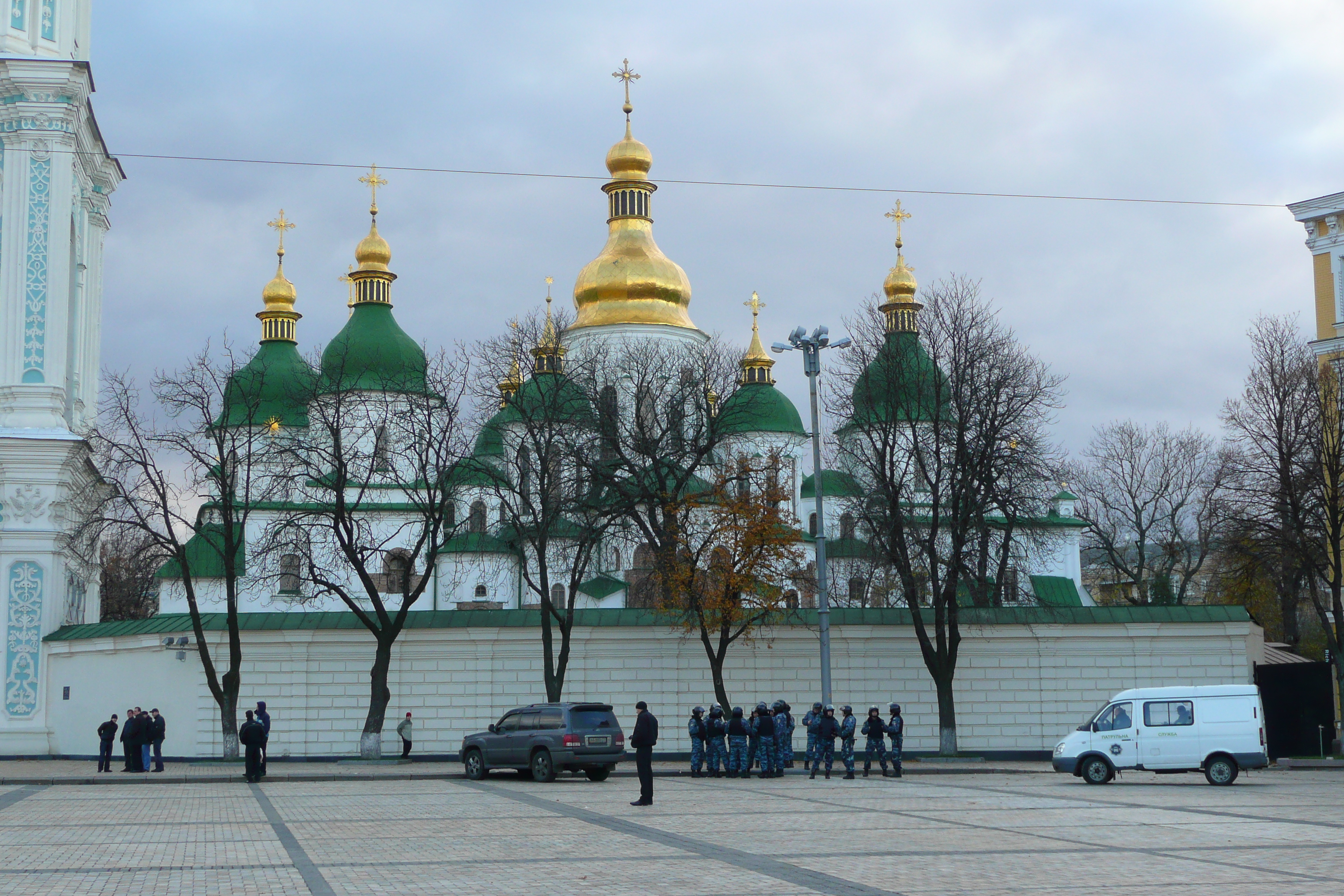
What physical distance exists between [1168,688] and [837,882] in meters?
14.3

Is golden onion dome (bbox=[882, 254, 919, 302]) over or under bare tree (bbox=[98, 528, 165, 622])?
over

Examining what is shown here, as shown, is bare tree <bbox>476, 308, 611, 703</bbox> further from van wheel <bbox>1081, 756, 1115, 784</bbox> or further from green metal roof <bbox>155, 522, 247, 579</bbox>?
green metal roof <bbox>155, 522, 247, 579</bbox>

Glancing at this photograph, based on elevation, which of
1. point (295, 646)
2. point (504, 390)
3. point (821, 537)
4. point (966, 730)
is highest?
point (504, 390)

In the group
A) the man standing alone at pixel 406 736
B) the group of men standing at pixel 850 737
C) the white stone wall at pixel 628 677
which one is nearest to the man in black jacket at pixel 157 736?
the white stone wall at pixel 628 677

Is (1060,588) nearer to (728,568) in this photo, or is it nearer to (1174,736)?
(728,568)

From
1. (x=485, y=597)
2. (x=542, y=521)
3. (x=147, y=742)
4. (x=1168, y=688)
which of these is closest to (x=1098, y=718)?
(x=1168, y=688)

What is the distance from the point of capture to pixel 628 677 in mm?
31328

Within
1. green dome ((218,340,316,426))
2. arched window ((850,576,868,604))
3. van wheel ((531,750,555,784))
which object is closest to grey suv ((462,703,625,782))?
van wheel ((531,750,555,784))

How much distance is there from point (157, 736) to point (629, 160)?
122ft

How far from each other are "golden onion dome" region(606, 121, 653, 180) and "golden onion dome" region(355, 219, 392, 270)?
32.3 feet

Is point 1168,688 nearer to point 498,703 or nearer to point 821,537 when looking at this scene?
point 821,537

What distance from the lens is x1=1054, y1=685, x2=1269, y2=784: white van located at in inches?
906

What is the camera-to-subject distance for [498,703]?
101ft

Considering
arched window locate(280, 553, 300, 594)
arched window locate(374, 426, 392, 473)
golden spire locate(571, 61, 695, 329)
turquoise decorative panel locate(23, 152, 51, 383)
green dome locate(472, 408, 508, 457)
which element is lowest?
arched window locate(280, 553, 300, 594)
